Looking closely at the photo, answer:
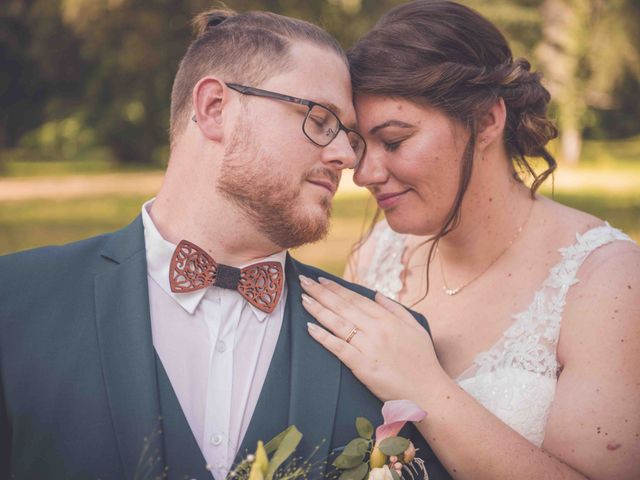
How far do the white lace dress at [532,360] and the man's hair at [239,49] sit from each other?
4.63 ft

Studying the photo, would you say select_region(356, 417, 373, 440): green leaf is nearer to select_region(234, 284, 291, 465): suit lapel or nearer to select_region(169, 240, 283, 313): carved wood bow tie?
select_region(234, 284, 291, 465): suit lapel

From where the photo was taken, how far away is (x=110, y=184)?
21984 mm

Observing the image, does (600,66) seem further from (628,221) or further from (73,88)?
(73,88)

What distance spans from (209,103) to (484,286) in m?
1.70

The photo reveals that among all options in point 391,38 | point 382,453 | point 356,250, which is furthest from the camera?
point 356,250

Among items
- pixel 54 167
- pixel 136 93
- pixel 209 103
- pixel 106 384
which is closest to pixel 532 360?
pixel 209 103

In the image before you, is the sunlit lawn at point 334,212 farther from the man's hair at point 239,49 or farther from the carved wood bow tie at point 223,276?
the carved wood bow tie at point 223,276

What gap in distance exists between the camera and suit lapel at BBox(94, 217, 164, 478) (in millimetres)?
2322

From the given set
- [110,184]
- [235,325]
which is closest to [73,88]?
[110,184]

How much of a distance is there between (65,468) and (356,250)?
2604 millimetres

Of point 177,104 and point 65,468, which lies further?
point 177,104

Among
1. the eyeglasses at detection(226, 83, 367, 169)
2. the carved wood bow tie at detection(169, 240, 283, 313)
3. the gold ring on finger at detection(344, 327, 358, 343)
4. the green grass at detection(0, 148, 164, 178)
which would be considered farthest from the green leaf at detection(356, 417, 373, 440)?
the green grass at detection(0, 148, 164, 178)

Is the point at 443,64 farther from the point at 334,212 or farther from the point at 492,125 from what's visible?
the point at 334,212

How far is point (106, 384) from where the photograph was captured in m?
2.35
